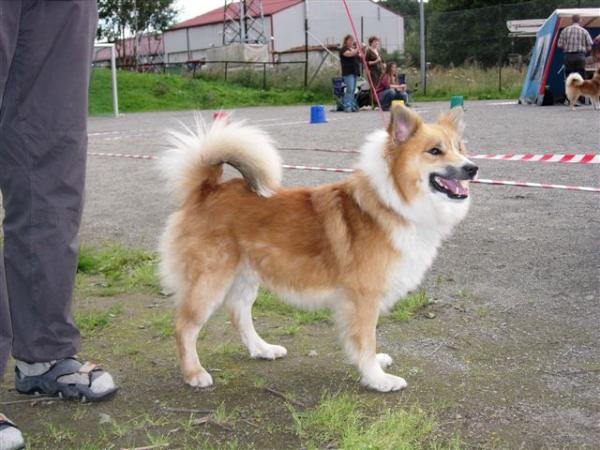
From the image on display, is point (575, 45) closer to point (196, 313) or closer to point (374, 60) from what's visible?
point (374, 60)

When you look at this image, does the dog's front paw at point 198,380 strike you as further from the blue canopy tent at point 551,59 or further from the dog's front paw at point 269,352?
the blue canopy tent at point 551,59

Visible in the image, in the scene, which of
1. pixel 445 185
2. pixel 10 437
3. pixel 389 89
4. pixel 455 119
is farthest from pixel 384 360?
pixel 389 89

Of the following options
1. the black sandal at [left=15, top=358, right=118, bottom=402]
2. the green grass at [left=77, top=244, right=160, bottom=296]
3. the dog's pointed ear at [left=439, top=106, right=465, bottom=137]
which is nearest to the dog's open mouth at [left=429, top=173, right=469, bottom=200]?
the dog's pointed ear at [left=439, top=106, right=465, bottom=137]

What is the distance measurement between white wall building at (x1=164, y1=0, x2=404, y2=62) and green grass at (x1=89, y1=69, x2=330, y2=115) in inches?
618

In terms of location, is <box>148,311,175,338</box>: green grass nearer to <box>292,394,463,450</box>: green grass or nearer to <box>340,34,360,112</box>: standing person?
<box>292,394,463,450</box>: green grass

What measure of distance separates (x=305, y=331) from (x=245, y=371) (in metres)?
0.54

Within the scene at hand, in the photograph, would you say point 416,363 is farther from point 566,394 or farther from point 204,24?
point 204,24

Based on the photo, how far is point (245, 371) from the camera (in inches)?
128

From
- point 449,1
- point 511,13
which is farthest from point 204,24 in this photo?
point 511,13

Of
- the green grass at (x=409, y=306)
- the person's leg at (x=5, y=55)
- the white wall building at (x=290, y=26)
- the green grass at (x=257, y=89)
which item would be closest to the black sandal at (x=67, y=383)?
the person's leg at (x=5, y=55)

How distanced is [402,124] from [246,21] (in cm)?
4456

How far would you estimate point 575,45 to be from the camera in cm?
1616

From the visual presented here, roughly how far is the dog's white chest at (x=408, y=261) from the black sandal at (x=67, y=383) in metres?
1.26

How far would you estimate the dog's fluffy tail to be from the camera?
10.3 ft
